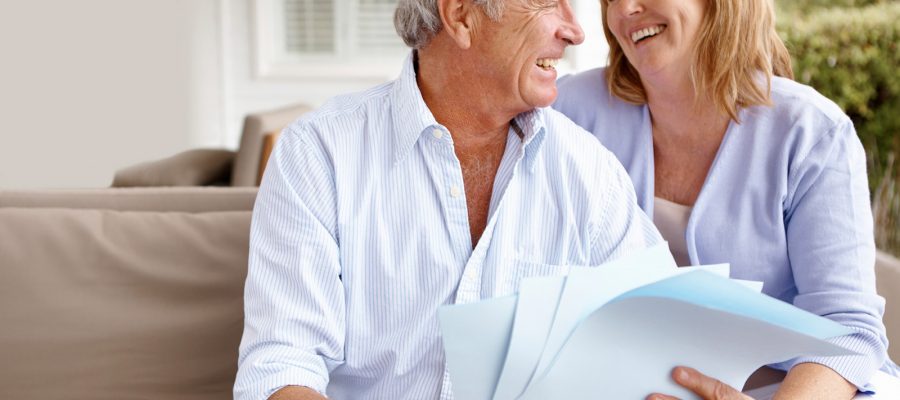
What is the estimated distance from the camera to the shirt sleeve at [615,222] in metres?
1.62

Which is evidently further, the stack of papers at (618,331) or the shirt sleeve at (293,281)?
the shirt sleeve at (293,281)

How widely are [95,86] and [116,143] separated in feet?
1.17

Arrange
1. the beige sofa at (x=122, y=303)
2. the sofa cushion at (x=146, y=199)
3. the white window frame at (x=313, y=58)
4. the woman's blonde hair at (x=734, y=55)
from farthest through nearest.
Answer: the white window frame at (x=313, y=58), the sofa cushion at (x=146, y=199), the beige sofa at (x=122, y=303), the woman's blonde hair at (x=734, y=55)

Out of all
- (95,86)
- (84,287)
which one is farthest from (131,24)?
(84,287)

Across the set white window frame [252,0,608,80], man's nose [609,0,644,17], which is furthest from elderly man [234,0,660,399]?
white window frame [252,0,608,80]

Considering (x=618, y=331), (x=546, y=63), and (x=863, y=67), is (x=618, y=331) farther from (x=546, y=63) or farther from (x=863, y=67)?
(x=863, y=67)

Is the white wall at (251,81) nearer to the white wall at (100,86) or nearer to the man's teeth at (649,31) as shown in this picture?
the white wall at (100,86)

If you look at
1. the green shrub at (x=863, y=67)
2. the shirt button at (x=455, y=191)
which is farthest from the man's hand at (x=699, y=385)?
the green shrub at (x=863, y=67)

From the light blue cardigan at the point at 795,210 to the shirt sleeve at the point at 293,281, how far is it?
1.96ft

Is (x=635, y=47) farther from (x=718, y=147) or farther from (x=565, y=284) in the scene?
(x=565, y=284)

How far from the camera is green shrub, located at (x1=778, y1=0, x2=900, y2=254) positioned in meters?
5.08

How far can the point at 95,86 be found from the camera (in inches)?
227

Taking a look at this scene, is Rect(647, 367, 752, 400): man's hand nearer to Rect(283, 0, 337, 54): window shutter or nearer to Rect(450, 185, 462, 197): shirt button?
Rect(450, 185, 462, 197): shirt button

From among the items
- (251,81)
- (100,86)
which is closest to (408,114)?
(100,86)
